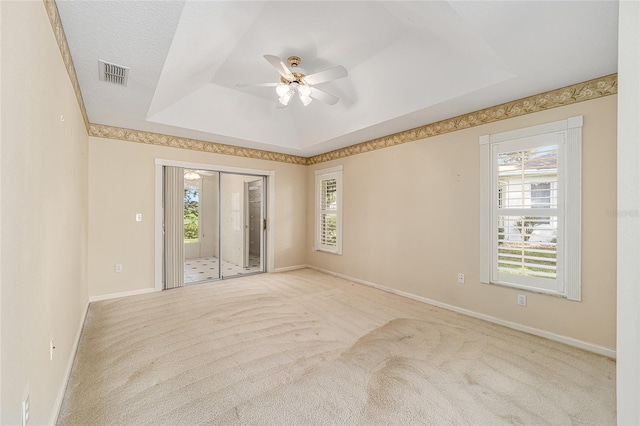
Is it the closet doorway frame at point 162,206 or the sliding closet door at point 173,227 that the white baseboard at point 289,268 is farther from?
the sliding closet door at point 173,227

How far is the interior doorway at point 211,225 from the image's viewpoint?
14.6ft

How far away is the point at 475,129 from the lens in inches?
132

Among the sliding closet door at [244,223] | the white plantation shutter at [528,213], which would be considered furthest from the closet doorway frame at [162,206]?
the white plantation shutter at [528,213]

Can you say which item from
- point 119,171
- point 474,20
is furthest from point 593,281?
point 119,171

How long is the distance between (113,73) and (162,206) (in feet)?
7.63

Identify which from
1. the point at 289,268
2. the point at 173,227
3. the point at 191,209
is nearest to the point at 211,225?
the point at 191,209

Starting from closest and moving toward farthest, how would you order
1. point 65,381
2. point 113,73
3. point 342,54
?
1. point 65,381
2. point 113,73
3. point 342,54

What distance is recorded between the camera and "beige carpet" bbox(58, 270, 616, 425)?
1.75m

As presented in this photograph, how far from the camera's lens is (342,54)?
3.16 metres

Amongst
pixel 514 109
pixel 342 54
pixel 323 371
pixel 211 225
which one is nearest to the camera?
pixel 323 371

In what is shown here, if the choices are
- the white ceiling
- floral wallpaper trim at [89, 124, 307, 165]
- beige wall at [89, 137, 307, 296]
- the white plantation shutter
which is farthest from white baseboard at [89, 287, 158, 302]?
the white plantation shutter

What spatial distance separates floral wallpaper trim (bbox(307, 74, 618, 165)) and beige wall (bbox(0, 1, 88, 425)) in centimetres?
384

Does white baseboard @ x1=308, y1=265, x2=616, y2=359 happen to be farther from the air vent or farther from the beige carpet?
the air vent

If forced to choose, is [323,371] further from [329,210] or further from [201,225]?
[201,225]
